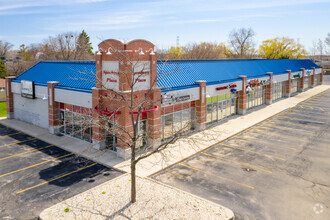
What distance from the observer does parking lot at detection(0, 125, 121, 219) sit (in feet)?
46.1

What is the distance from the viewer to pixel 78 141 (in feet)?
78.7

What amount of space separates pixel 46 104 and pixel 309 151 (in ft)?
80.0

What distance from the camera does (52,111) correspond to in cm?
2583

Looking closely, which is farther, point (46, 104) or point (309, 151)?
point (46, 104)

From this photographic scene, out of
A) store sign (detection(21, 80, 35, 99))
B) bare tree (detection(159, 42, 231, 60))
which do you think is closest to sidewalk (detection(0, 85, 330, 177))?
store sign (detection(21, 80, 35, 99))

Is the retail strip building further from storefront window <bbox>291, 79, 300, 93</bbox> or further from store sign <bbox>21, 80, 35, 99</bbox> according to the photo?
storefront window <bbox>291, 79, 300, 93</bbox>

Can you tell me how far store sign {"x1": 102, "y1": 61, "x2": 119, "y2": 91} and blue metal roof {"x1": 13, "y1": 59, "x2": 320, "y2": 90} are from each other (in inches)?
51.5

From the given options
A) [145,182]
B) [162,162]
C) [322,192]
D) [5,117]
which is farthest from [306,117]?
[5,117]

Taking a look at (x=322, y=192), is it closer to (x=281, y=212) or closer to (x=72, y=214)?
(x=281, y=212)

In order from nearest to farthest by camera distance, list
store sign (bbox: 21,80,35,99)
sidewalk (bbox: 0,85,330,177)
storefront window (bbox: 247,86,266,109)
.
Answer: sidewalk (bbox: 0,85,330,177)
store sign (bbox: 21,80,35,99)
storefront window (bbox: 247,86,266,109)

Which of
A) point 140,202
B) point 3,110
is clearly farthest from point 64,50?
point 140,202

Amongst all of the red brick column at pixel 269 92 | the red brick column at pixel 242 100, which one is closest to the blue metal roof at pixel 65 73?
the red brick column at pixel 242 100

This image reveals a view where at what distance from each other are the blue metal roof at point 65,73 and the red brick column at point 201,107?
33.3ft

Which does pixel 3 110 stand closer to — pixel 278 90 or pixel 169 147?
pixel 169 147
